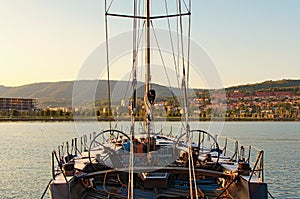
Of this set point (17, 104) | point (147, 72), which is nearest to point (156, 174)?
point (147, 72)

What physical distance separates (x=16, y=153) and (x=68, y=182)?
28.6 m

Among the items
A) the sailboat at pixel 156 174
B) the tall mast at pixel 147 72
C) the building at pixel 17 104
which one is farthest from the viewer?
the building at pixel 17 104

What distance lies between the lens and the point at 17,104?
160500mm

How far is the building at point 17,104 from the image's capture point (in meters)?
159

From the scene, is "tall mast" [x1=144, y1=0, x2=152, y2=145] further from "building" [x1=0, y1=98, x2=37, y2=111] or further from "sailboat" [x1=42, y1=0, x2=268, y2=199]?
"building" [x1=0, y1=98, x2=37, y2=111]

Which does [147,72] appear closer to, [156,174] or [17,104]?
[156,174]

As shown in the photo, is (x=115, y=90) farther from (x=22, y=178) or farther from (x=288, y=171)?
(x=288, y=171)

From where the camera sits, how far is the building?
159 m

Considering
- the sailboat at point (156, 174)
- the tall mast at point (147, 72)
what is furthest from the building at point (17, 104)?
the sailboat at point (156, 174)

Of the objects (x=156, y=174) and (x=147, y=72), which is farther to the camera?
(x=147, y=72)

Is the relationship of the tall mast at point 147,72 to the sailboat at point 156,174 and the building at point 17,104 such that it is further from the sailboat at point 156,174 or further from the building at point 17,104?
the building at point 17,104

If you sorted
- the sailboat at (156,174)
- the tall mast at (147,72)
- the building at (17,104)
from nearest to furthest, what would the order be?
the sailboat at (156,174), the tall mast at (147,72), the building at (17,104)

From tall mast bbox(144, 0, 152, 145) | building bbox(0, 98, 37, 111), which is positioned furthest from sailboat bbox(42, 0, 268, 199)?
building bbox(0, 98, 37, 111)

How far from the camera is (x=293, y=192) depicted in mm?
18672
